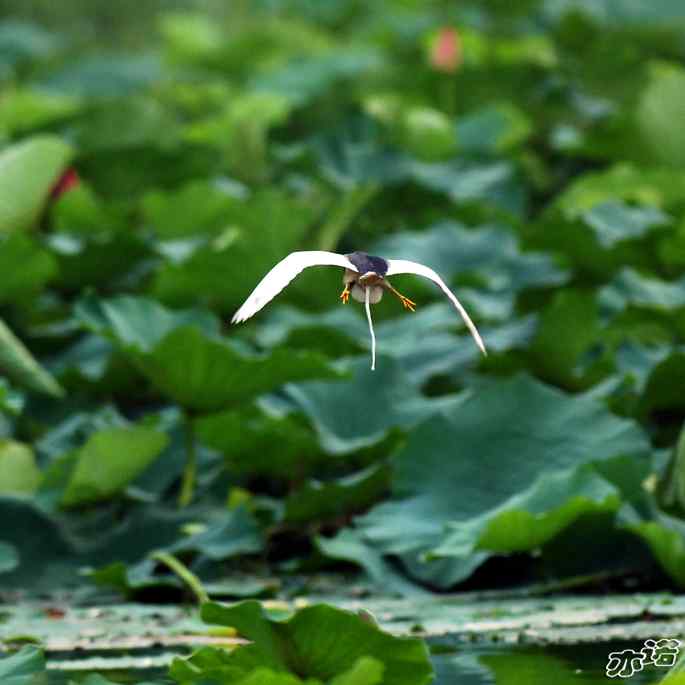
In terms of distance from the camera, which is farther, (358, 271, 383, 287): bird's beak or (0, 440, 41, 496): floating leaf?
(0, 440, 41, 496): floating leaf

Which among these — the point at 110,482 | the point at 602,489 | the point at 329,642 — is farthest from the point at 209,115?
the point at 329,642

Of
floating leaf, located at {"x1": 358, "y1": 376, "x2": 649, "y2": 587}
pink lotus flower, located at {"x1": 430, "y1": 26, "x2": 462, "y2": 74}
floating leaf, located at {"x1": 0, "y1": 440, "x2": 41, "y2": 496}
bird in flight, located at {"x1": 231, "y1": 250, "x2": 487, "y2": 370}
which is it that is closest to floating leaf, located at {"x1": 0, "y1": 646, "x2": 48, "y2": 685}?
bird in flight, located at {"x1": 231, "y1": 250, "x2": 487, "y2": 370}

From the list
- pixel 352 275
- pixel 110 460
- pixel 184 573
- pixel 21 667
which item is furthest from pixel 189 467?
pixel 352 275

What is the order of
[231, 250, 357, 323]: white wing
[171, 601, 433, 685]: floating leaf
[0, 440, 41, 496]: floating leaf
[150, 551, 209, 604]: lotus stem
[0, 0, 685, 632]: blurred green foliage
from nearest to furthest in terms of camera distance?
[231, 250, 357, 323]: white wing, [171, 601, 433, 685]: floating leaf, [150, 551, 209, 604]: lotus stem, [0, 0, 685, 632]: blurred green foliage, [0, 440, 41, 496]: floating leaf

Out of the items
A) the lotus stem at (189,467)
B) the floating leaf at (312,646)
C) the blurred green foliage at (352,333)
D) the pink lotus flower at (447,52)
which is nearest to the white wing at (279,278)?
the floating leaf at (312,646)

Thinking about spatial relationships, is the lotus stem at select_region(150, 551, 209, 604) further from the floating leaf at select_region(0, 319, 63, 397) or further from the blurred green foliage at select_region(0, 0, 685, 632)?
the floating leaf at select_region(0, 319, 63, 397)

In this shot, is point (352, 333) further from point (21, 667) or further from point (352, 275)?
point (352, 275)

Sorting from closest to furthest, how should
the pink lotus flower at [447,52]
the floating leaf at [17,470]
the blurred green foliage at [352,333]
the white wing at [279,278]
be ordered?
the white wing at [279,278] → the blurred green foliage at [352,333] → the floating leaf at [17,470] → the pink lotus flower at [447,52]

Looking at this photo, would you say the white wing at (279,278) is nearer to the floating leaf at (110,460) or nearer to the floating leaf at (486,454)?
the floating leaf at (486,454)
